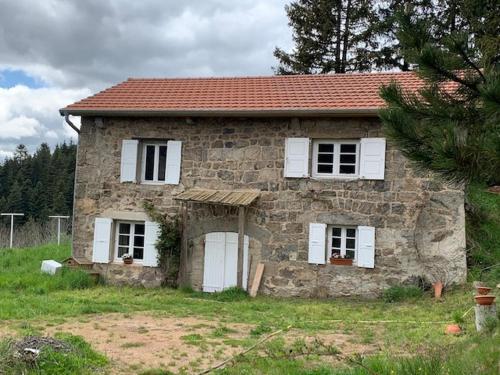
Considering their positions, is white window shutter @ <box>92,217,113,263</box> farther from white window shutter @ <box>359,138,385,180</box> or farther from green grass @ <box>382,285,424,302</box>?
green grass @ <box>382,285,424,302</box>

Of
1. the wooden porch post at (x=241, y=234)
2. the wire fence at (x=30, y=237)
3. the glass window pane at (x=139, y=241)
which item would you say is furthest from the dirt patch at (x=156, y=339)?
the wire fence at (x=30, y=237)

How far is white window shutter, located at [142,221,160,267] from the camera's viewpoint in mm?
11594

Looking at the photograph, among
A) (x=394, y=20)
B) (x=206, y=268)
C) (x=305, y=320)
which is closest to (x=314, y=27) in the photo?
(x=206, y=268)

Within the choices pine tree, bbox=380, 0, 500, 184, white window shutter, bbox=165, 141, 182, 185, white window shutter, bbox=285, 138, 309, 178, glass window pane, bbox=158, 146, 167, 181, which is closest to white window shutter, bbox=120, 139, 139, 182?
glass window pane, bbox=158, 146, 167, 181

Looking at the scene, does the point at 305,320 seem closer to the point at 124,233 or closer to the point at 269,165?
the point at 269,165

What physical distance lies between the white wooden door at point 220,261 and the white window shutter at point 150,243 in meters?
1.10

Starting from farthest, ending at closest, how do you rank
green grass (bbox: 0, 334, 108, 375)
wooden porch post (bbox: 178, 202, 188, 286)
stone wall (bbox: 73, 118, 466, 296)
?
1. wooden porch post (bbox: 178, 202, 188, 286)
2. stone wall (bbox: 73, 118, 466, 296)
3. green grass (bbox: 0, 334, 108, 375)

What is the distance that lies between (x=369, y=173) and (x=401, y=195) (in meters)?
0.74

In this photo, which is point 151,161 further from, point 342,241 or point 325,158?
point 342,241

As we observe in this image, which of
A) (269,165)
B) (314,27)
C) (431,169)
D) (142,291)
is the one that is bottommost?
(142,291)

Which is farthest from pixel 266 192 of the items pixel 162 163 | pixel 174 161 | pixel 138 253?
pixel 138 253

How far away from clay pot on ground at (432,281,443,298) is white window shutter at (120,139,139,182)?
6621mm

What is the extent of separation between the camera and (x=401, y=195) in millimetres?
10422

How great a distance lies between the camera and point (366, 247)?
34.3 ft
